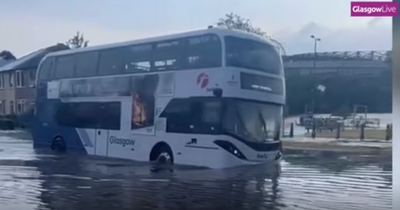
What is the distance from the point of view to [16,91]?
10.8 m

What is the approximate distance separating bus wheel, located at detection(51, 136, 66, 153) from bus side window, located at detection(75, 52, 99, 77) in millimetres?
1407

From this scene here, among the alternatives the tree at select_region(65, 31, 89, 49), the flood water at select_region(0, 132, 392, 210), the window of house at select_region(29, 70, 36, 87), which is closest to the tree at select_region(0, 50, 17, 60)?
the tree at select_region(65, 31, 89, 49)

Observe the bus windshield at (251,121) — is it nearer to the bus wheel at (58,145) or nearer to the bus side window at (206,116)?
the bus side window at (206,116)

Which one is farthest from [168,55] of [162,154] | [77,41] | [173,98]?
[77,41]

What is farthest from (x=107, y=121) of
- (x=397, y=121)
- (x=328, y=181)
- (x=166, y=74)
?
(x=397, y=121)

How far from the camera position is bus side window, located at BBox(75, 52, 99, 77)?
11.2 metres

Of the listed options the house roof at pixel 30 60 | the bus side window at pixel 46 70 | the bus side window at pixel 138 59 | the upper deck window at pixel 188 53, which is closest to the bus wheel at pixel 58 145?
the bus side window at pixel 46 70

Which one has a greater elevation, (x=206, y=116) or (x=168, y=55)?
(x=168, y=55)

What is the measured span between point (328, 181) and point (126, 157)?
12.8 feet

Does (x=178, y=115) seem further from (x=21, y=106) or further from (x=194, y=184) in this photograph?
(x=21, y=106)

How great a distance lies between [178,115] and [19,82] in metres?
2.40

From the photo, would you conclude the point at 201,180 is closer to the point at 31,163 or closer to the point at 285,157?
the point at 285,157

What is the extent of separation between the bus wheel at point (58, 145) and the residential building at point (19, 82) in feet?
4.30

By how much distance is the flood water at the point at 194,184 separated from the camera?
7445mm
